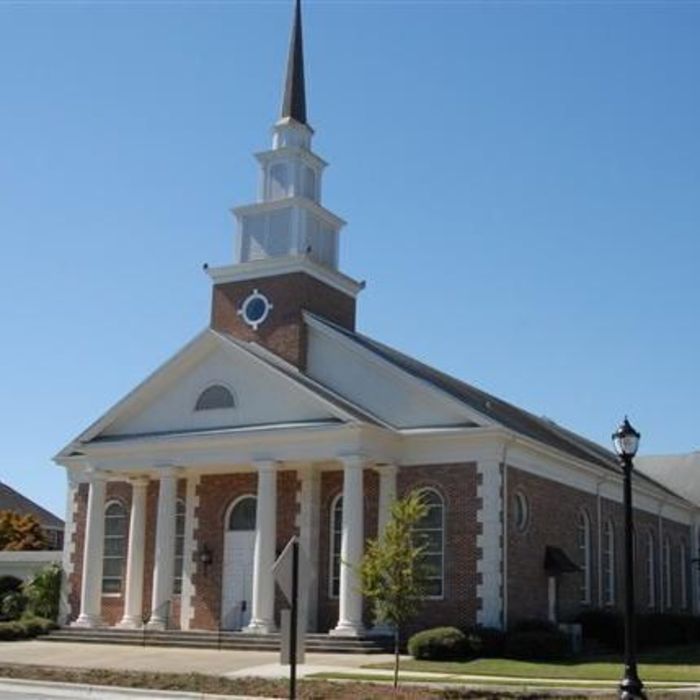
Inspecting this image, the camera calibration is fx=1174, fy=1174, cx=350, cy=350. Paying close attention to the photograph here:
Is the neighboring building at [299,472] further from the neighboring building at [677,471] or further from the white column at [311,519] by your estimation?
the neighboring building at [677,471]

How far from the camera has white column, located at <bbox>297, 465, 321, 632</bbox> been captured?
110ft

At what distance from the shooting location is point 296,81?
40219 mm

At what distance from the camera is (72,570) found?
126 feet

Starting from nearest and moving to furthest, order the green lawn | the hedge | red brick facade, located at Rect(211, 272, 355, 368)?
the green lawn < the hedge < red brick facade, located at Rect(211, 272, 355, 368)

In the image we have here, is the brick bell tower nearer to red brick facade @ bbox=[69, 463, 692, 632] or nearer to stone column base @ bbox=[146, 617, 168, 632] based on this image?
red brick facade @ bbox=[69, 463, 692, 632]

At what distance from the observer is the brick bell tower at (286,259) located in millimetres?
36312

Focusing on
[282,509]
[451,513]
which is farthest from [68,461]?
[451,513]

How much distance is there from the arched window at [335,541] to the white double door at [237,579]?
8.24ft

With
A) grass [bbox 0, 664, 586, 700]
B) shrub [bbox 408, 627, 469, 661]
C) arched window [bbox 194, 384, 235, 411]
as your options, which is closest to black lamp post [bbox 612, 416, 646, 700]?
grass [bbox 0, 664, 586, 700]

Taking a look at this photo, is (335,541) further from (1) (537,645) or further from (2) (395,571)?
(2) (395,571)

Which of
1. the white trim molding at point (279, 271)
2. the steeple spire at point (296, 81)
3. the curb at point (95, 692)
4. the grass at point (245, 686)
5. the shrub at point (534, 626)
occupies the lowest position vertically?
the curb at point (95, 692)

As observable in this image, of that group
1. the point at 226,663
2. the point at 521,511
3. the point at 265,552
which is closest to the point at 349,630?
the point at 265,552

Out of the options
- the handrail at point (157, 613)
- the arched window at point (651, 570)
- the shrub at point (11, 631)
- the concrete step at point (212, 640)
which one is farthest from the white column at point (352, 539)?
the arched window at point (651, 570)

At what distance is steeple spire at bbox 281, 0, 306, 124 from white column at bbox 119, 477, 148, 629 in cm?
1315
